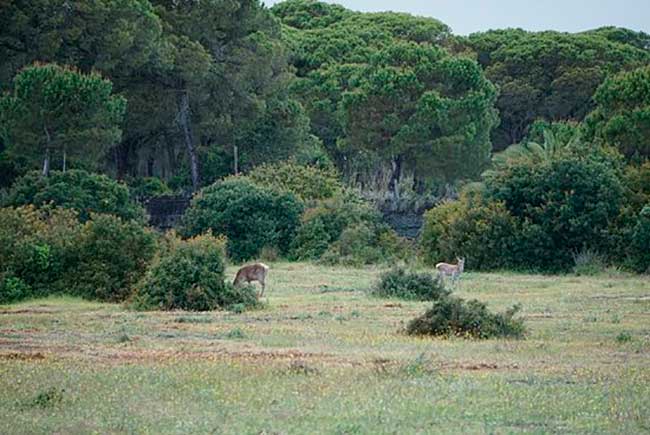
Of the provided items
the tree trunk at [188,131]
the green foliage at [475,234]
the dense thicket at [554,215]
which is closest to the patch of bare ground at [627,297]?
the dense thicket at [554,215]

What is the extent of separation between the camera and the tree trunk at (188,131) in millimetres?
55781

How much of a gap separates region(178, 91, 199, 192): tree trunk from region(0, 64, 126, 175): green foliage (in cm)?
913

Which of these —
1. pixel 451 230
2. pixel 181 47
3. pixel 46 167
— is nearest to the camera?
pixel 451 230

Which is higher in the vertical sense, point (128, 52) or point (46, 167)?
point (128, 52)

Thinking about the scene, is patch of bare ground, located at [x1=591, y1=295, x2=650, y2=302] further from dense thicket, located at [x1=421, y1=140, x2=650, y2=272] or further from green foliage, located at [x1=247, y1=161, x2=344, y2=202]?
green foliage, located at [x1=247, y1=161, x2=344, y2=202]

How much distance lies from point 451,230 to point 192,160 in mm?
19230

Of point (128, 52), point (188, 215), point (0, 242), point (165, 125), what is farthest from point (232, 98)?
point (0, 242)

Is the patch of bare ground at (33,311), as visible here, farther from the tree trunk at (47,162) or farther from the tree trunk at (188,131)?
the tree trunk at (188,131)

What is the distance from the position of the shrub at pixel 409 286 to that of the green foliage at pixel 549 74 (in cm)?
4448

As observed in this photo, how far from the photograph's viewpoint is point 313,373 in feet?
51.2

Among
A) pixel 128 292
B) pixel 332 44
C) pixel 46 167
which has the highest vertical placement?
pixel 332 44

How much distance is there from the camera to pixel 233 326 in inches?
882

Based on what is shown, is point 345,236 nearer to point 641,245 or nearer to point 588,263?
point 588,263

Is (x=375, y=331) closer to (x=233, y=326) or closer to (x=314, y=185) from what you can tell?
(x=233, y=326)
